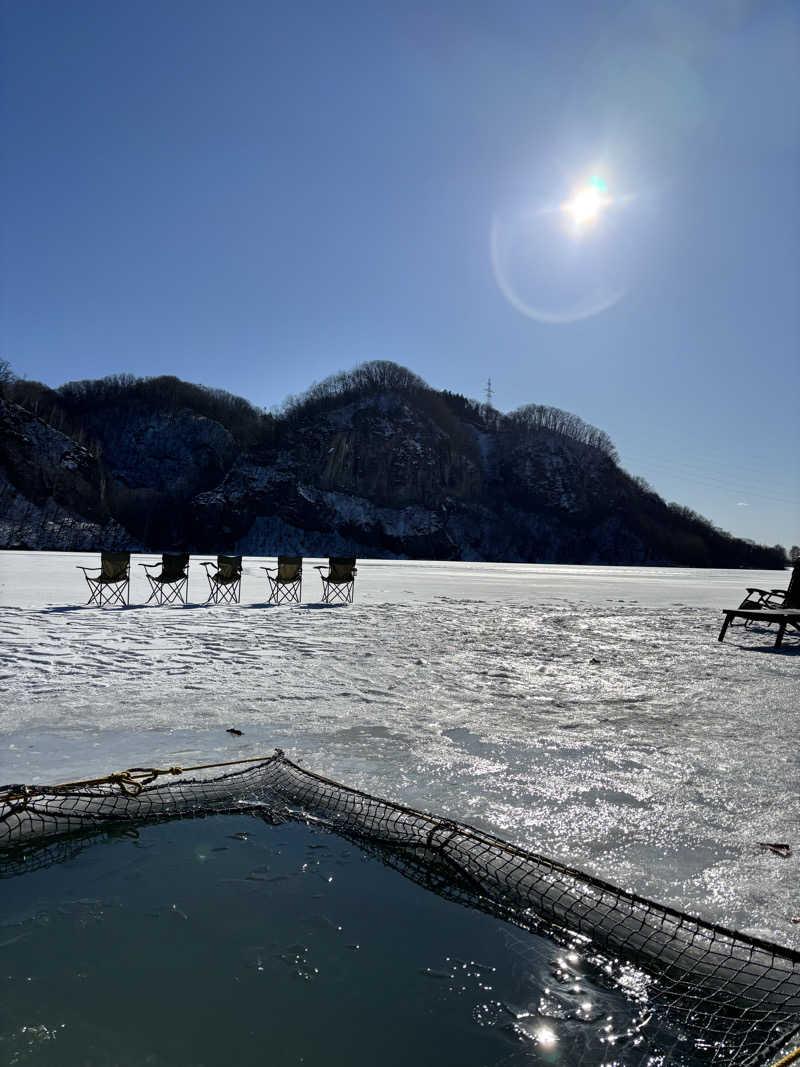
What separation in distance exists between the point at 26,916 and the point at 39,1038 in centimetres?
62

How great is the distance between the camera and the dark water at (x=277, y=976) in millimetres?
Answer: 1678

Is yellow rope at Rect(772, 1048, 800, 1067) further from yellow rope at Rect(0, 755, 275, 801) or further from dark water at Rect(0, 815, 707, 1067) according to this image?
yellow rope at Rect(0, 755, 275, 801)

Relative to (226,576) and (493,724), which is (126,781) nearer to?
(493,724)

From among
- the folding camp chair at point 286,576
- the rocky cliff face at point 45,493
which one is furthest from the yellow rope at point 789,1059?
the rocky cliff face at point 45,493

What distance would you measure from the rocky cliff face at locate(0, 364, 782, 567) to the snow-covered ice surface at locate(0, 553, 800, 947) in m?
72.7

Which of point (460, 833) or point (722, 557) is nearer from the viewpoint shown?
point (460, 833)

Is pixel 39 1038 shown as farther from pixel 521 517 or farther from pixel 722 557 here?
pixel 722 557

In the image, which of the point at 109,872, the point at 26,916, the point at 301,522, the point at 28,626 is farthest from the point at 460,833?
the point at 301,522

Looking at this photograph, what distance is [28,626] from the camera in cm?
818

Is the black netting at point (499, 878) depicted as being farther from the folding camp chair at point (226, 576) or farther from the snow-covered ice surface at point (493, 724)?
the folding camp chair at point (226, 576)

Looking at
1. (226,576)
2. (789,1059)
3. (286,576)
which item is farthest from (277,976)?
(226,576)

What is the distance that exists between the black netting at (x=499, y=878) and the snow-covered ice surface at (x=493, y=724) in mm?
216

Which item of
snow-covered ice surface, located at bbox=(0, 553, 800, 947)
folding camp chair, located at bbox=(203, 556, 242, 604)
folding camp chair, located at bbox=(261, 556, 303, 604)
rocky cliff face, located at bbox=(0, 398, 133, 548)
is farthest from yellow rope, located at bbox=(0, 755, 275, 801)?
rocky cliff face, located at bbox=(0, 398, 133, 548)

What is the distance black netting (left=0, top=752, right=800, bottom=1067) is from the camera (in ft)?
5.92
